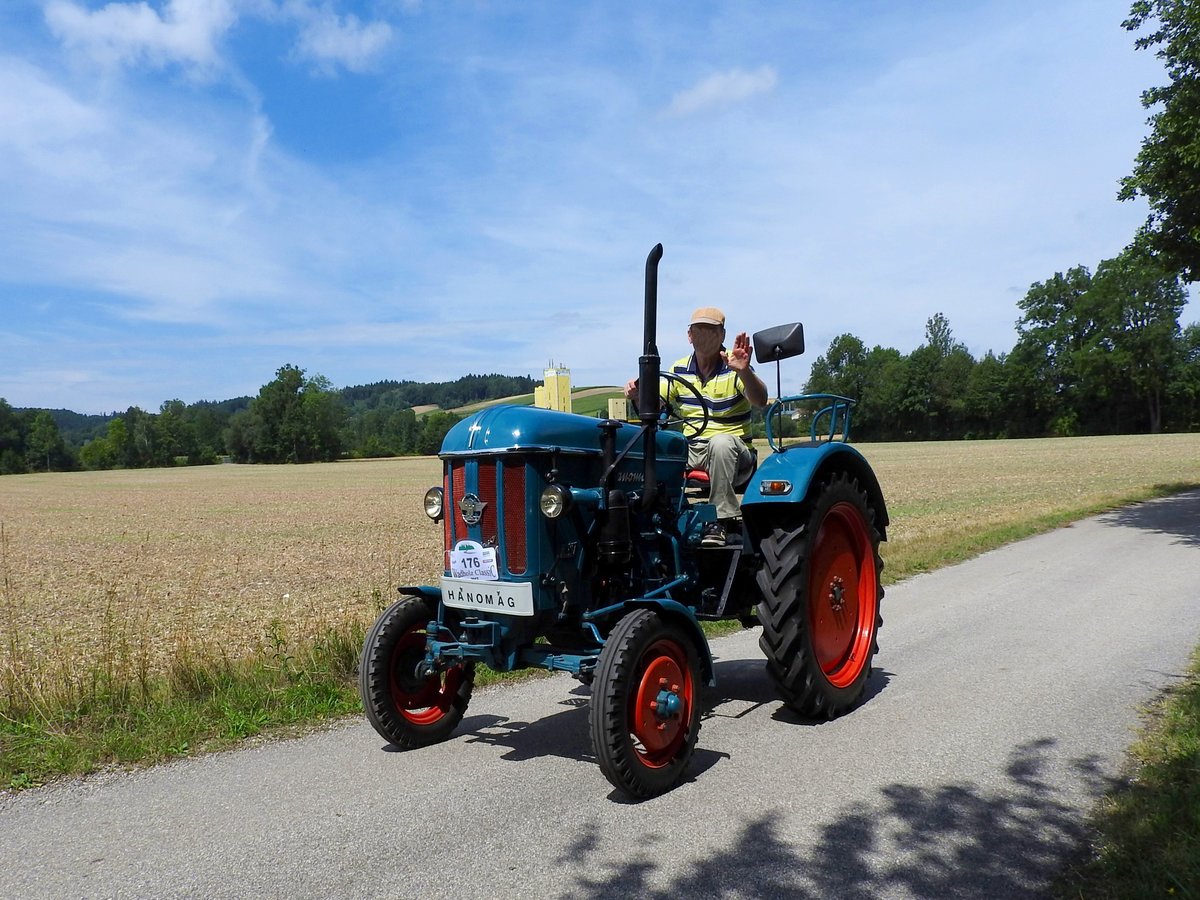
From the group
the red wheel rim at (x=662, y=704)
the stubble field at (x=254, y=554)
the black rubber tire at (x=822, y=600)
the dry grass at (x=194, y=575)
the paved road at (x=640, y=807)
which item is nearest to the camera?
the paved road at (x=640, y=807)

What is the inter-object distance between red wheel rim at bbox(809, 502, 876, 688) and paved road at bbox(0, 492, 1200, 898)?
0.28m

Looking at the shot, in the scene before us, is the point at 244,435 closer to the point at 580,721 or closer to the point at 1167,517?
the point at 1167,517

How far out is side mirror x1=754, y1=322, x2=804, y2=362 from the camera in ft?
14.7

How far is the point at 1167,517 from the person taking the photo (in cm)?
1370

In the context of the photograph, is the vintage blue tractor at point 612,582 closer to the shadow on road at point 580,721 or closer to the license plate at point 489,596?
the license plate at point 489,596

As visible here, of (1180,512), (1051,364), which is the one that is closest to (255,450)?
(1051,364)

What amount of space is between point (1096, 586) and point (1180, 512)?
769cm

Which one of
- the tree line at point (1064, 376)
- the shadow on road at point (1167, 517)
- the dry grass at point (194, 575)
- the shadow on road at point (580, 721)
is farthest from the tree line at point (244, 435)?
the shadow on road at point (580, 721)

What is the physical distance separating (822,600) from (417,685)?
2325 mm

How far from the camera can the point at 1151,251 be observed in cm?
1338

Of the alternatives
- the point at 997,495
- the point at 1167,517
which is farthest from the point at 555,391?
the point at 997,495

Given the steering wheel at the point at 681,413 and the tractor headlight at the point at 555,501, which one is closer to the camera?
the tractor headlight at the point at 555,501

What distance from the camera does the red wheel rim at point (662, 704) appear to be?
3.62 metres

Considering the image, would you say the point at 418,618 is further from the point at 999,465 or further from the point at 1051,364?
the point at 1051,364
